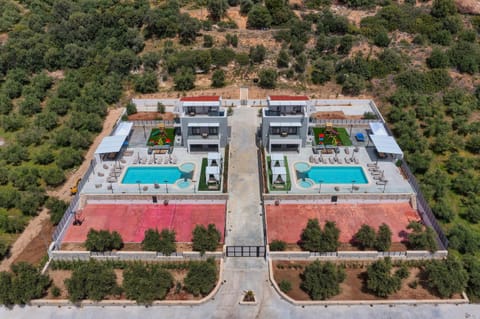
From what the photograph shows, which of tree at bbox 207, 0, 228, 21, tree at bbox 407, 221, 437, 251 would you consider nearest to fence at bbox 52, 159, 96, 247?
tree at bbox 407, 221, 437, 251

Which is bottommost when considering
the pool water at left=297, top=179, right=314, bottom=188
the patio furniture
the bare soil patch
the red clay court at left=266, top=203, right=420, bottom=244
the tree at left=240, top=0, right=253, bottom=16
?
the bare soil patch

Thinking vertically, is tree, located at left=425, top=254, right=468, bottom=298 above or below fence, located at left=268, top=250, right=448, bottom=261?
above

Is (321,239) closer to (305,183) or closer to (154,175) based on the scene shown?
(305,183)

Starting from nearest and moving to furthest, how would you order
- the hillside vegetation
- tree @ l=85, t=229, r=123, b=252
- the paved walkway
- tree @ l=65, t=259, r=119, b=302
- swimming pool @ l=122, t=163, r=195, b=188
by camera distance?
1. tree @ l=65, t=259, r=119, b=302
2. tree @ l=85, t=229, r=123, b=252
3. the paved walkway
4. swimming pool @ l=122, t=163, r=195, b=188
5. the hillside vegetation

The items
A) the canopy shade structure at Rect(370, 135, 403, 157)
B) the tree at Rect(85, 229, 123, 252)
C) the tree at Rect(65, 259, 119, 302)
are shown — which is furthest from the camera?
the canopy shade structure at Rect(370, 135, 403, 157)

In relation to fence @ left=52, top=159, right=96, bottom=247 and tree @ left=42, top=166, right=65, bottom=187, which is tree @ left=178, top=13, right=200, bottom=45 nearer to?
fence @ left=52, top=159, right=96, bottom=247

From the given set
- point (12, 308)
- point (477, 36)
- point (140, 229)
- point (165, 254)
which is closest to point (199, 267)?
point (165, 254)

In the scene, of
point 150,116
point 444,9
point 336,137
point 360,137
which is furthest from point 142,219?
point 444,9

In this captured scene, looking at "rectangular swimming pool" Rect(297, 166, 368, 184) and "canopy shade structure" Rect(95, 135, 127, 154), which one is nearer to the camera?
"rectangular swimming pool" Rect(297, 166, 368, 184)
